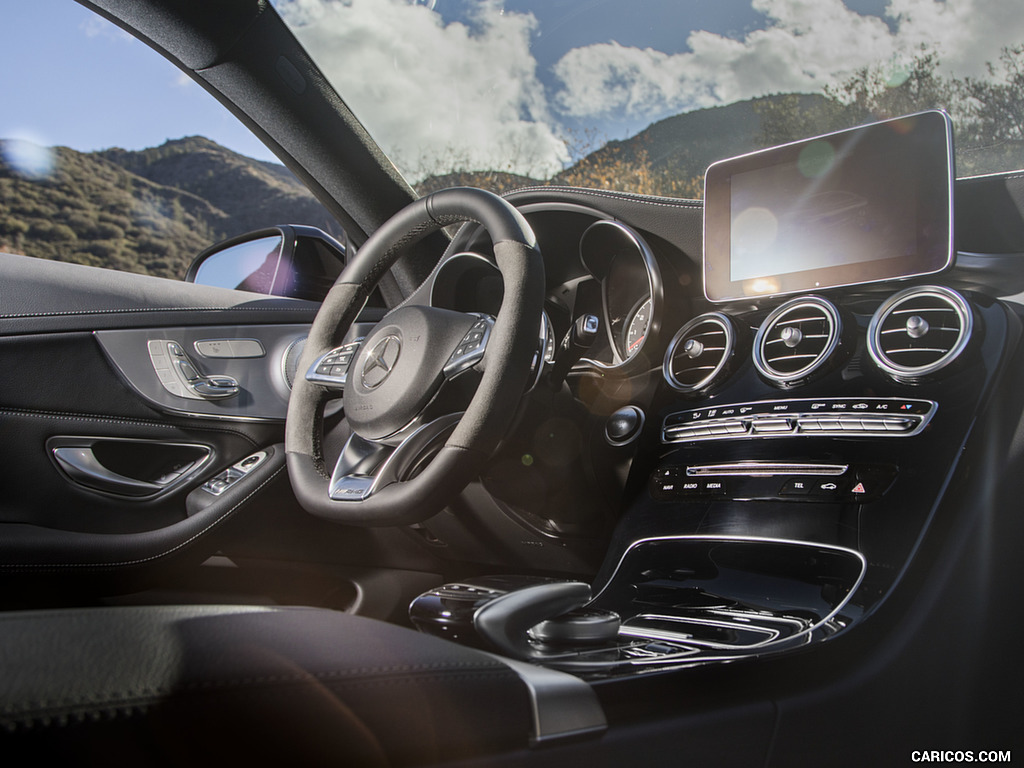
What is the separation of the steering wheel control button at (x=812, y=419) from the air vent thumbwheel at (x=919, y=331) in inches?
2.4

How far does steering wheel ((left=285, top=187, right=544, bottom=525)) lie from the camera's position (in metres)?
1.18

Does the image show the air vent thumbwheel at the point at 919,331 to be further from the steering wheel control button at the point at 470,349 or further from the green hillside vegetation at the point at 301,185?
the steering wheel control button at the point at 470,349

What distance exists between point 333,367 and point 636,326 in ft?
2.18

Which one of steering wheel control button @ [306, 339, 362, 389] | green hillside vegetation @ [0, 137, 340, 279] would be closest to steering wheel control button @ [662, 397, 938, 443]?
steering wheel control button @ [306, 339, 362, 389]

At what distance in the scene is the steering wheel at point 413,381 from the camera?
1176 mm

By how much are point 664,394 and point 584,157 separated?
13.3ft

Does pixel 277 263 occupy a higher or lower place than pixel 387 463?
higher

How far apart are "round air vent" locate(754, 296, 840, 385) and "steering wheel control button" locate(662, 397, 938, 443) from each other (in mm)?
62

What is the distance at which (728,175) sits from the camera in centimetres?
150

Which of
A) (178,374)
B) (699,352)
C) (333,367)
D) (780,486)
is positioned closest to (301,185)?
(178,374)

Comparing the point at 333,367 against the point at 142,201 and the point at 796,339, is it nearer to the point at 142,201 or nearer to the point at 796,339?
the point at 796,339

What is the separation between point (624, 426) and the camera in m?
1.58

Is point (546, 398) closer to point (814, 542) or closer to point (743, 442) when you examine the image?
point (743, 442)

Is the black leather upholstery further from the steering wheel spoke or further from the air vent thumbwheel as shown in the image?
the air vent thumbwheel
